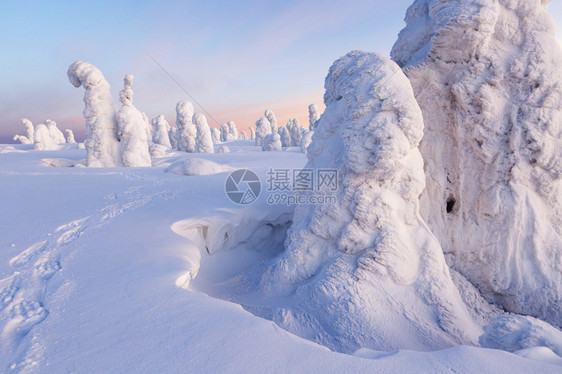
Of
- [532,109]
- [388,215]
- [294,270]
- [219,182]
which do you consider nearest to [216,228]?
[294,270]

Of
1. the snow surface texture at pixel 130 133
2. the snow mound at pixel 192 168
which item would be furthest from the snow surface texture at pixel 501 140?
the snow surface texture at pixel 130 133

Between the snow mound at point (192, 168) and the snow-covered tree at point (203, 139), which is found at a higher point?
the snow-covered tree at point (203, 139)

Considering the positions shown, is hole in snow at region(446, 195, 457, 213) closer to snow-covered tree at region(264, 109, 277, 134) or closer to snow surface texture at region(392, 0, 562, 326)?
snow surface texture at region(392, 0, 562, 326)

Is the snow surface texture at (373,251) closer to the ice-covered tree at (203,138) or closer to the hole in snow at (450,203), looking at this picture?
the hole in snow at (450,203)

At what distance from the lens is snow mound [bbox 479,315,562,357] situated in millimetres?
1341

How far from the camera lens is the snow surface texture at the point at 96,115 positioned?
8.04 meters

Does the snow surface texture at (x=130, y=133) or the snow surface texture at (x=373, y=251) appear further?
the snow surface texture at (x=130, y=133)

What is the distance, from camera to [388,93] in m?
2.27

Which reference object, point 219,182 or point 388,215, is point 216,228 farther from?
point 388,215

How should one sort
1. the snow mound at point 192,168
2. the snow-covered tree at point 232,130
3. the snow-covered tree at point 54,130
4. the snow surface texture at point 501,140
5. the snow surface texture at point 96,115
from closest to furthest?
the snow surface texture at point 501,140, the snow mound at point 192,168, the snow surface texture at point 96,115, the snow-covered tree at point 54,130, the snow-covered tree at point 232,130

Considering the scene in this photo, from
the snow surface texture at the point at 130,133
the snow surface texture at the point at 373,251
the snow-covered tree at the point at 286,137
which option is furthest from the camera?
the snow-covered tree at the point at 286,137

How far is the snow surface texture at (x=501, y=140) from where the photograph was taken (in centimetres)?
263

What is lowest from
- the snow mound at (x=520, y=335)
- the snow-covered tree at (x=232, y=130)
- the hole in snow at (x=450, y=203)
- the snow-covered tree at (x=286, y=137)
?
the snow mound at (x=520, y=335)

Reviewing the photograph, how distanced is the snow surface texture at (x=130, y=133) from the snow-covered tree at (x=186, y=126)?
25.3 ft
